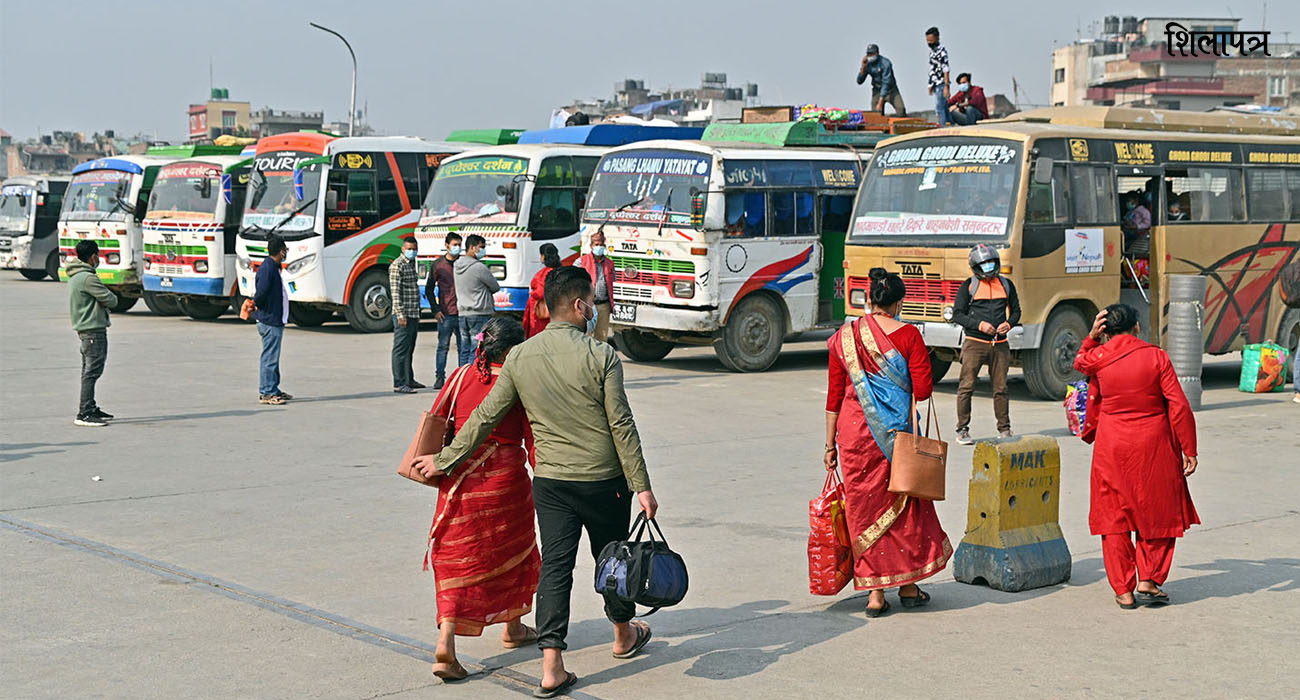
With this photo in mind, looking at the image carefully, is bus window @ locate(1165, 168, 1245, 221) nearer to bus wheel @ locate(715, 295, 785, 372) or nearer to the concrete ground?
the concrete ground

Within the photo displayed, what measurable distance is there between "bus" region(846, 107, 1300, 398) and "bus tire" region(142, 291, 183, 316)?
15.2m

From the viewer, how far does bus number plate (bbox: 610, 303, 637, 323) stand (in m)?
17.7

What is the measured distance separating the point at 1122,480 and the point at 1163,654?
109cm

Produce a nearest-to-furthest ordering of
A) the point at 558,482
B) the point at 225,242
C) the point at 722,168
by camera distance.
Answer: the point at 558,482 → the point at 722,168 → the point at 225,242

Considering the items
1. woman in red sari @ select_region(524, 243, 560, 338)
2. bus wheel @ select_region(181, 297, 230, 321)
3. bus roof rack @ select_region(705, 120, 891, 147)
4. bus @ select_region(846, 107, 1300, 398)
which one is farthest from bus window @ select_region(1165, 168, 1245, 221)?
bus wheel @ select_region(181, 297, 230, 321)

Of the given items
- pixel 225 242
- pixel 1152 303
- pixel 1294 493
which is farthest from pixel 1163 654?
pixel 225 242

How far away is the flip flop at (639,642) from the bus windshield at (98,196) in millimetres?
22048

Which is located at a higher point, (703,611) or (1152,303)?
(1152,303)

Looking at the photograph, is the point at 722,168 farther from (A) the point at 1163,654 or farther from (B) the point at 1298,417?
(A) the point at 1163,654

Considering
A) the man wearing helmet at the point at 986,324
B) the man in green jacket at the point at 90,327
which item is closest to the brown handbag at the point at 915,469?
the man wearing helmet at the point at 986,324

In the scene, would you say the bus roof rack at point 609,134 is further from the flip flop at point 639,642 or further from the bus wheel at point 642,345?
the flip flop at point 639,642

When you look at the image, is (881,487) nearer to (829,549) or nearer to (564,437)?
(829,549)

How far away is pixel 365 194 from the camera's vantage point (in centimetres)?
2297

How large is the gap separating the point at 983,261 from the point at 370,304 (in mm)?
12882
